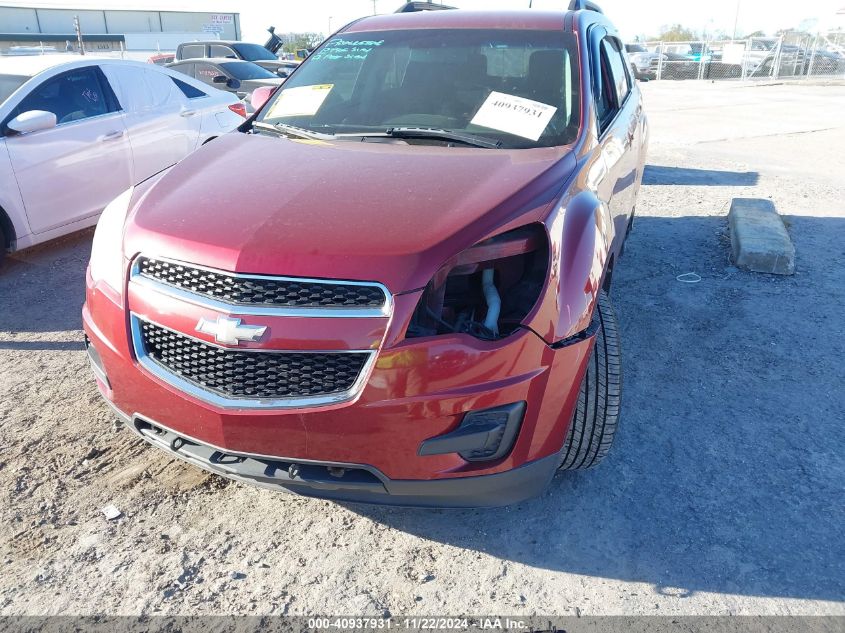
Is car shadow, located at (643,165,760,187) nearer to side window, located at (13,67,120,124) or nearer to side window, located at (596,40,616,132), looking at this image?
side window, located at (596,40,616,132)

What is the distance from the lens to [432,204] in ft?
7.47

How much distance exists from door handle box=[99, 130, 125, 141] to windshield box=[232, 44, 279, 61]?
9829 mm

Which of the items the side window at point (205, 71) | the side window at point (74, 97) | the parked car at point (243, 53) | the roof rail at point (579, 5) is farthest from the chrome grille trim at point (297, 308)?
the parked car at point (243, 53)

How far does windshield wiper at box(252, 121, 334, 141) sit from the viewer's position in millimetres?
3166

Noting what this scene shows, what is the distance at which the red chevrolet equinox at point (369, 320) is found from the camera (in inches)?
78.5

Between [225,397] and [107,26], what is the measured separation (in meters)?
70.2

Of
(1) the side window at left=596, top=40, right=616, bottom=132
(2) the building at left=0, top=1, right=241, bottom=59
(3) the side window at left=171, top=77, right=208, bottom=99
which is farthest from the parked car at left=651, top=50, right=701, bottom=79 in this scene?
(2) the building at left=0, top=1, right=241, bottom=59

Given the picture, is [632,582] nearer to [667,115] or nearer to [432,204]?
[432,204]

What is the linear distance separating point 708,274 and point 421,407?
385 cm

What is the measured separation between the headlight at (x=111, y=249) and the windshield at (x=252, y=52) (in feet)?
43.1

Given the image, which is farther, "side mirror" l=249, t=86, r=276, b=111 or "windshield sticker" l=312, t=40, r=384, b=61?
"side mirror" l=249, t=86, r=276, b=111

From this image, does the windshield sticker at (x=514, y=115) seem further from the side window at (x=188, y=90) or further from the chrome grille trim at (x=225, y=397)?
the side window at (x=188, y=90)

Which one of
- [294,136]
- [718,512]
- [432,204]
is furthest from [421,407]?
[294,136]

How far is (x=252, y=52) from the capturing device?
48.6ft
